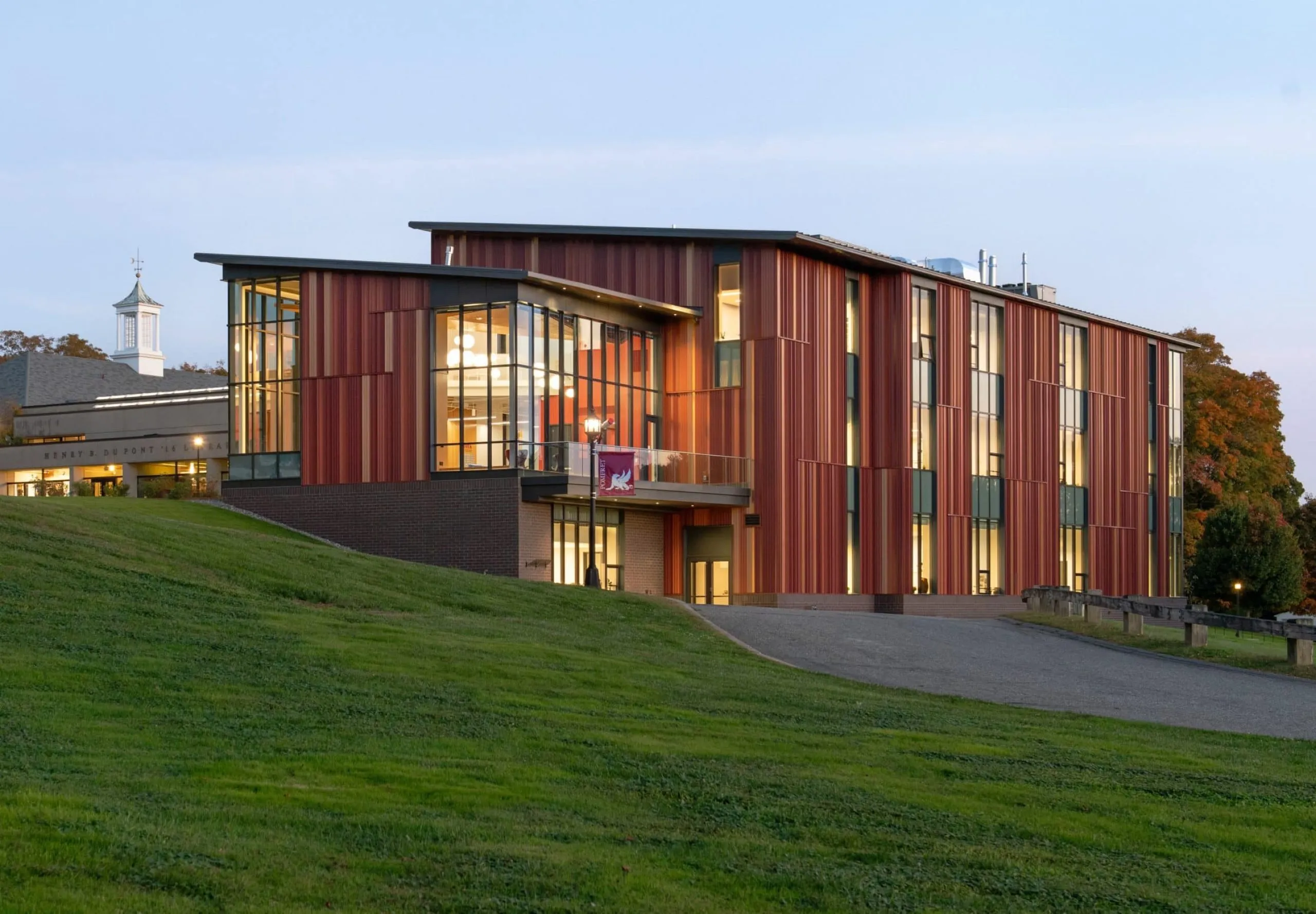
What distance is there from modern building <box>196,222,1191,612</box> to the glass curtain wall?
0.06 metres

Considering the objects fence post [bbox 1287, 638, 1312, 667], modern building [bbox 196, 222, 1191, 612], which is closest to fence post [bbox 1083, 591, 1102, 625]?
modern building [bbox 196, 222, 1191, 612]

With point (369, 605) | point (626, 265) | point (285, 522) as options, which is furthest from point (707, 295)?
point (369, 605)

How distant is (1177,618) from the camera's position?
32.5m

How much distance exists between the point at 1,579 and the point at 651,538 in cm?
2541

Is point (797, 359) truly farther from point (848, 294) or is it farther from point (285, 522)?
point (285, 522)

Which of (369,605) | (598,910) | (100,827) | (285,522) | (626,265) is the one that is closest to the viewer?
(598,910)

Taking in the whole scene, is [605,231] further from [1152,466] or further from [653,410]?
[1152,466]

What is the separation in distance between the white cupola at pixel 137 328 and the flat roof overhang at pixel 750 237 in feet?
198

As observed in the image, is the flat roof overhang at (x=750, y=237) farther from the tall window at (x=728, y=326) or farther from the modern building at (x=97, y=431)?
the modern building at (x=97, y=431)

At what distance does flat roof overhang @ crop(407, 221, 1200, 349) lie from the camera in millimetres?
42688

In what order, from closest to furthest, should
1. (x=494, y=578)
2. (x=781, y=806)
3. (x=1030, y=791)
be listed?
(x=781, y=806) → (x=1030, y=791) → (x=494, y=578)

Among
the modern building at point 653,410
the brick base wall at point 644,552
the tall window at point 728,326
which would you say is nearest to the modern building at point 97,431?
the modern building at point 653,410

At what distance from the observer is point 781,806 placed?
1123 cm

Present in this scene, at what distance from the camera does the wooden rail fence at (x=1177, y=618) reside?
2767 cm
